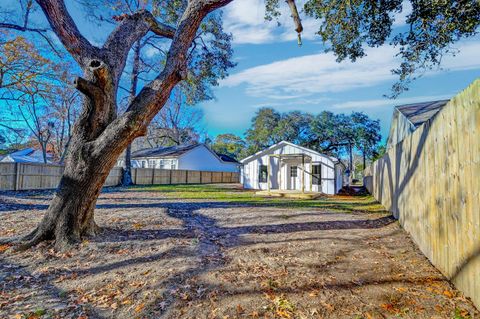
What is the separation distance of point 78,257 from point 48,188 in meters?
13.7

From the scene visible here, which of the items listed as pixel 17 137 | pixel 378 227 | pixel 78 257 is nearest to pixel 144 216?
pixel 78 257

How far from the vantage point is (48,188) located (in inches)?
580

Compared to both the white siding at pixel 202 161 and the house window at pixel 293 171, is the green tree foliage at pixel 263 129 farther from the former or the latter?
the house window at pixel 293 171

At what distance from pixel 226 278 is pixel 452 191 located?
2.67m

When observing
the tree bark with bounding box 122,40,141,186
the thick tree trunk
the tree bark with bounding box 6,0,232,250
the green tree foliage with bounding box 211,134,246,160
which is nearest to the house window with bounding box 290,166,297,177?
the tree bark with bounding box 122,40,141,186

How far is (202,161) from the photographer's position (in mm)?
29969

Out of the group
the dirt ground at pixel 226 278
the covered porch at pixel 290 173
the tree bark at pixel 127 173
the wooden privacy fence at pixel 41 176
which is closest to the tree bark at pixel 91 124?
the dirt ground at pixel 226 278

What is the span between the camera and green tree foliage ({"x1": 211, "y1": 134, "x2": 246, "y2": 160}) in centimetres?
4597

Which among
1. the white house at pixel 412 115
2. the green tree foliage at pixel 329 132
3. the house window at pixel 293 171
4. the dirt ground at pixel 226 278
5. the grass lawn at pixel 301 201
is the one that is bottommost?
the dirt ground at pixel 226 278

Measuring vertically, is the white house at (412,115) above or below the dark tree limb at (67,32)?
above

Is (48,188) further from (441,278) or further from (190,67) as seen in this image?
(441,278)

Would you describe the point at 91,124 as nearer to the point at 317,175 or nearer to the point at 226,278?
the point at 226,278

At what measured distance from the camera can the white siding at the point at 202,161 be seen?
27781mm

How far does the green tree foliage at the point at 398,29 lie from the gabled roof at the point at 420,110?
18.5 feet
